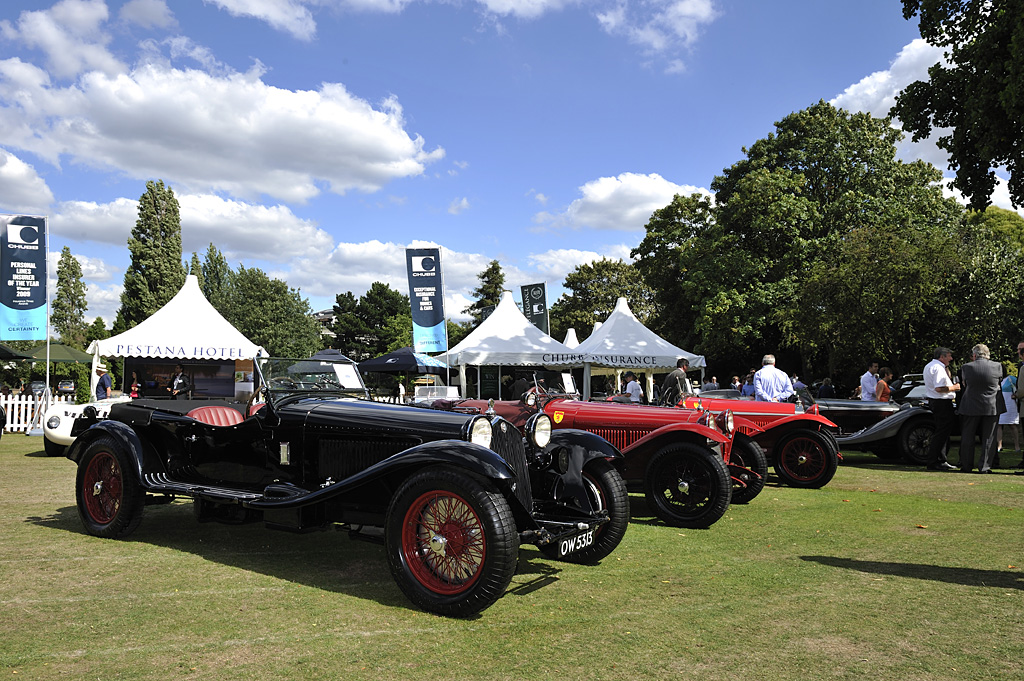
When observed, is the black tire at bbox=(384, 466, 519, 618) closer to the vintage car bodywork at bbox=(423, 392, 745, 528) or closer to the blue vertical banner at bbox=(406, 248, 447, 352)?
the vintage car bodywork at bbox=(423, 392, 745, 528)

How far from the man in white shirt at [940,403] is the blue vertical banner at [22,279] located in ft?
58.3

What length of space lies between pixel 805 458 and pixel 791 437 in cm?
32

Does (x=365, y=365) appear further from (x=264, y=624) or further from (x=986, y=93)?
(x=264, y=624)

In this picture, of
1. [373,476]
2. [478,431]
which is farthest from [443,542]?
[478,431]

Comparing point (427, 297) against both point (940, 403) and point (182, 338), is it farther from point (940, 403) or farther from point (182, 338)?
point (940, 403)

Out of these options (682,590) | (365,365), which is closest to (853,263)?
(365,365)

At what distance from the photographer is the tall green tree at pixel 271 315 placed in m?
55.8

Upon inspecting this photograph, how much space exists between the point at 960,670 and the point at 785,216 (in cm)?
2593

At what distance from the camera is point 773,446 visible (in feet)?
31.2

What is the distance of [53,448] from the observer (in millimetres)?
12023

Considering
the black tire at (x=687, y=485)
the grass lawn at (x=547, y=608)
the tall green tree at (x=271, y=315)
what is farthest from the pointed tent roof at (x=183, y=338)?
the tall green tree at (x=271, y=315)

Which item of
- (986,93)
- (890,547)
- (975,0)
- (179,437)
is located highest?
(975,0)

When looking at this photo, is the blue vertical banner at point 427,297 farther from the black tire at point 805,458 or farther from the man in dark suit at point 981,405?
the man in dark suit at point 981,405

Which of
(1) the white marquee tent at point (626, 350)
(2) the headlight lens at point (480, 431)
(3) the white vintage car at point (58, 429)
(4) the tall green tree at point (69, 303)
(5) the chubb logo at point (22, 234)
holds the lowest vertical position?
(3) the white vintage car at point (58, 429)
